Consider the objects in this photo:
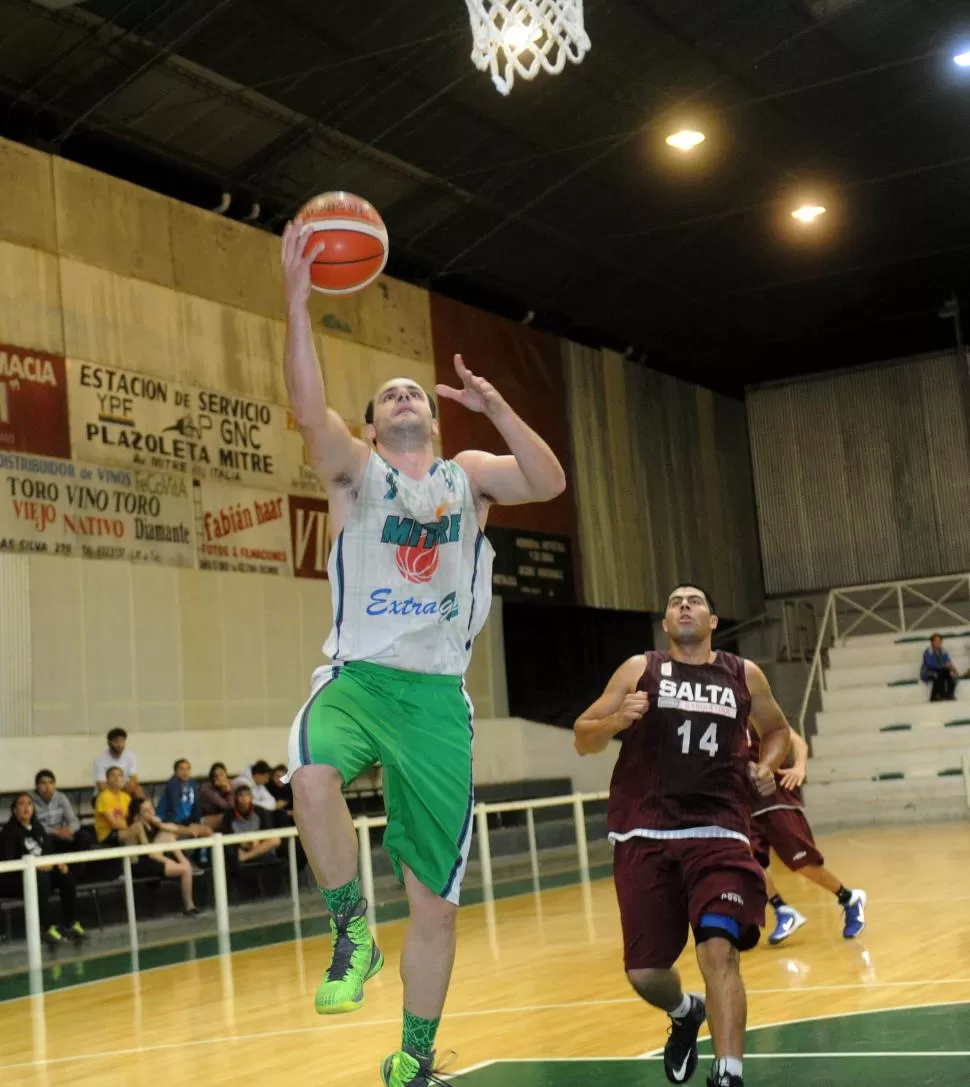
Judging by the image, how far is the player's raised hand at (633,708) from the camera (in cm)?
561

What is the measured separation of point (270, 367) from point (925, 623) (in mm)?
14473

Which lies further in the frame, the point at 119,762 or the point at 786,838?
the point at 119,762

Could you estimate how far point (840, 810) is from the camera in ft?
73.1

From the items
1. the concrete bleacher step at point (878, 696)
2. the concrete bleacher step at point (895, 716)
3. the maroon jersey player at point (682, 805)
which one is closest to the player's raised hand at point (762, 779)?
the maroon jersey player at point (682, 805)

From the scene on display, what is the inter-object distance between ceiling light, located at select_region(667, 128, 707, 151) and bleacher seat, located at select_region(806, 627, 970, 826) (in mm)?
9079

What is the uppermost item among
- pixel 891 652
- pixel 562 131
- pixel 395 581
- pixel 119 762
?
pixel 562 131

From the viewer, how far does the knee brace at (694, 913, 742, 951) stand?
5.30 metres

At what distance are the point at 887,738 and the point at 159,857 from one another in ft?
42.4

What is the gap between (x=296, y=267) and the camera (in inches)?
Answer: 180

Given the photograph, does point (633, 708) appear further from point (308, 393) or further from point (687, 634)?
point (308, 393)

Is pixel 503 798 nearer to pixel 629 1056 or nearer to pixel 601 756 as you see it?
pixel 601 756

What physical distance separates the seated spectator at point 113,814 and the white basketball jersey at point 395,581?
30.1 ft

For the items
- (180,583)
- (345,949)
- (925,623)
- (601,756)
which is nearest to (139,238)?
(180,583)

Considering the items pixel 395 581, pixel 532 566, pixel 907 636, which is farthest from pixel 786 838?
pixel 907 636
